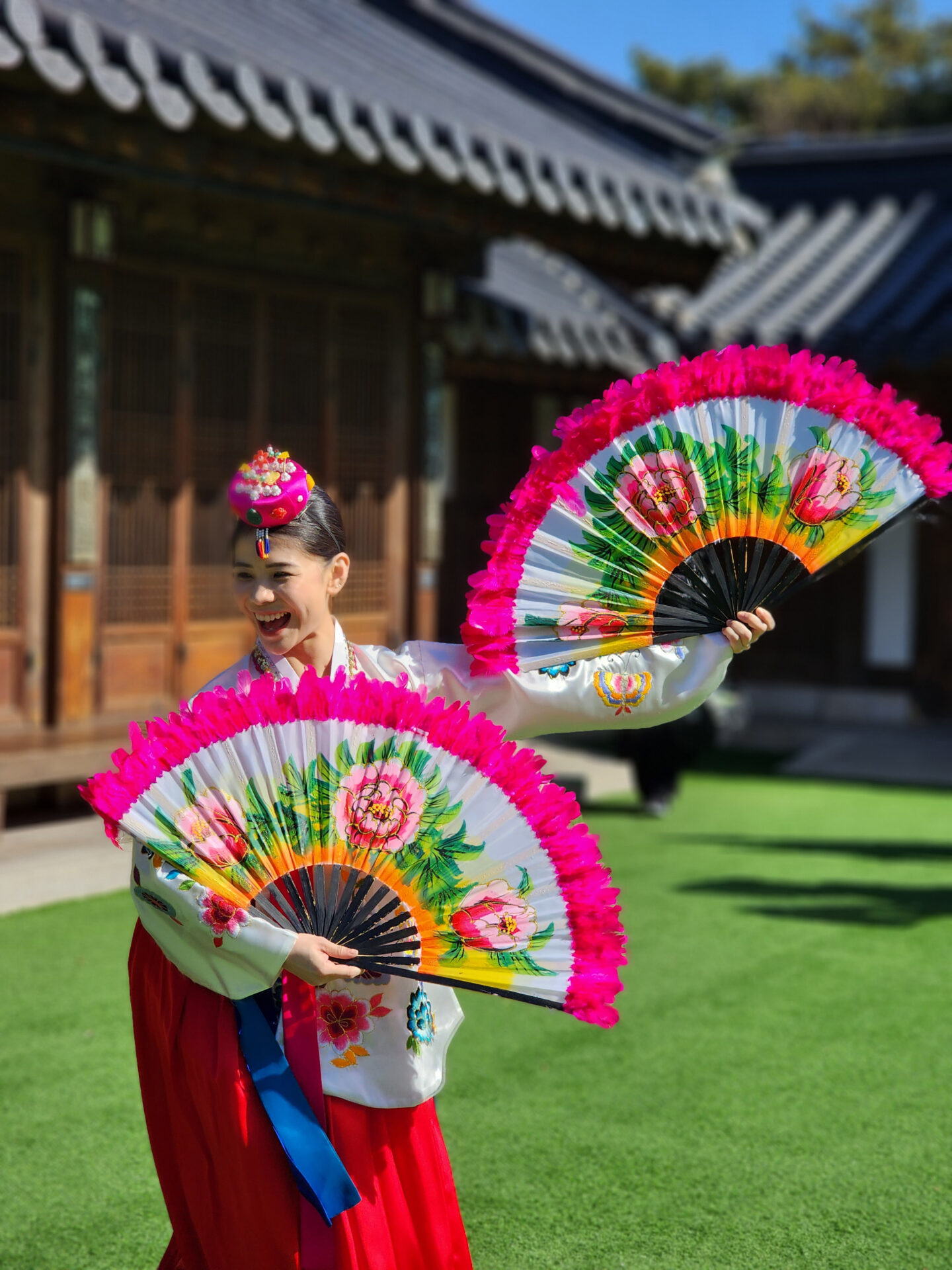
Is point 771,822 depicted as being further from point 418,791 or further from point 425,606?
point 418,791

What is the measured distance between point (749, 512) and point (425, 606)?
6.30 meters

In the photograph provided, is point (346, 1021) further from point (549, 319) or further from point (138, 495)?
point (549, 319)

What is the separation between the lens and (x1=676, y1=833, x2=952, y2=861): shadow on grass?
750 cm

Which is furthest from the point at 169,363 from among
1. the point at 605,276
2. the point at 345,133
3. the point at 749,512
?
the point at 749,512

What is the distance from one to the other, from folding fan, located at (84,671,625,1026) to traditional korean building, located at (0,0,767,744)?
154 inches

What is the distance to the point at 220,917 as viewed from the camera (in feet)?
7.93

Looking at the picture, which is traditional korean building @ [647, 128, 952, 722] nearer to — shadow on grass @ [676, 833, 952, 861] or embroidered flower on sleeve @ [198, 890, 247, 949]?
shadow on grass @ [676, 833, 952, 861]

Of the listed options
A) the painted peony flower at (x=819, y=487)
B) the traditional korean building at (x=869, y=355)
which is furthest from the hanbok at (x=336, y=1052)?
the traditional korean building at (x=869, y=355)

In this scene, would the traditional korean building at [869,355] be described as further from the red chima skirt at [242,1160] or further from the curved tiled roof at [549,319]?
the red chima skirt at [242,1160]

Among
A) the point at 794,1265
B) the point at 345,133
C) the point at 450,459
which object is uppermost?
the point at 345,133

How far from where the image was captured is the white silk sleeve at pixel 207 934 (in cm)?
241

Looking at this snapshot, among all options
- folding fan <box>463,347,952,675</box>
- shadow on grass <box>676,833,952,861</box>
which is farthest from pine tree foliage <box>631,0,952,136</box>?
folding fan <box>463,347,952,675</box>

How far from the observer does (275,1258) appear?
250 cm

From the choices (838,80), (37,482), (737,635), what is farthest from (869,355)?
(838,80)
